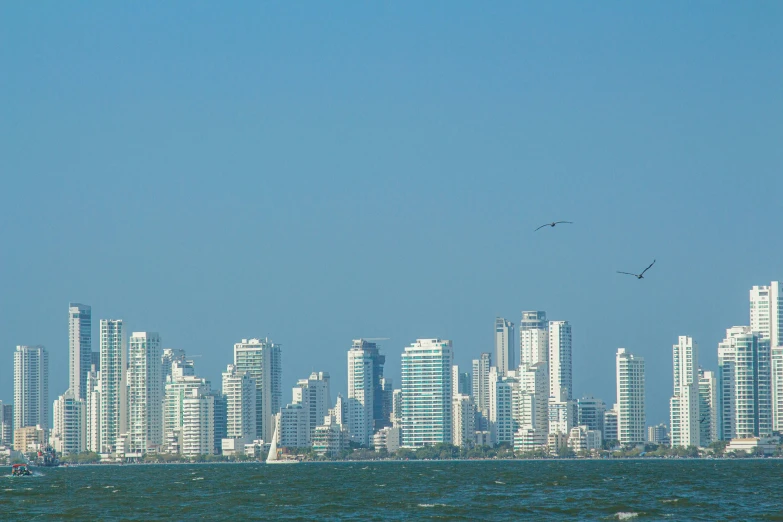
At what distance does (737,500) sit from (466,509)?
62.2 ft

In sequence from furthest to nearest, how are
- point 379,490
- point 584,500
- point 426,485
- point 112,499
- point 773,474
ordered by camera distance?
point 773,474 < point 426,485 < point 379,490 < point 112,499 < point 584,500

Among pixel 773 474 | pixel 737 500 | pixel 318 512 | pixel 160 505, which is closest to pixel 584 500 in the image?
pixel 737 500

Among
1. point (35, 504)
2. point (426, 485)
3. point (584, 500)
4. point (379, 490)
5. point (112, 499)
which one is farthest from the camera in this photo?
point (426, 485)

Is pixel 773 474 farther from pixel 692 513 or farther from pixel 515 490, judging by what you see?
pixel 692 513

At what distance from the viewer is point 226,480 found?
136250 mm

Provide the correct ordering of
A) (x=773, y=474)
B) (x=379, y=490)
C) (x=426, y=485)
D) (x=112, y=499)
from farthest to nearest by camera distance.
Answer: (x=773, y=474) < (x=426, y=485) < (x=379, y=490) < (x=112, y=499)

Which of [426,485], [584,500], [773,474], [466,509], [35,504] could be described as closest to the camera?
[466,509]

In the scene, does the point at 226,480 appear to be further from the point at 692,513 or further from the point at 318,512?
the point at 692,513

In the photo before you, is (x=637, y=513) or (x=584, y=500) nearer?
(x=637, y=513)

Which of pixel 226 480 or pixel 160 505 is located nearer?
pixel 160 505

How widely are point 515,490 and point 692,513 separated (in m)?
26.9

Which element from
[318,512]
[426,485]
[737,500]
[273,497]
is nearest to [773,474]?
[426,485]

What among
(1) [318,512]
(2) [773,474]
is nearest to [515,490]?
(1) [318,512]

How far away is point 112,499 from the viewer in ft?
326
